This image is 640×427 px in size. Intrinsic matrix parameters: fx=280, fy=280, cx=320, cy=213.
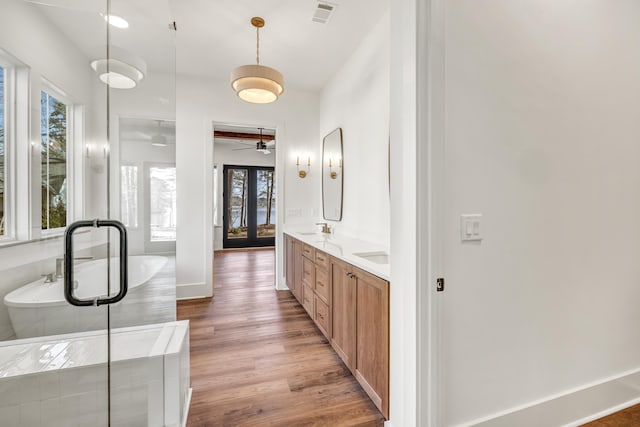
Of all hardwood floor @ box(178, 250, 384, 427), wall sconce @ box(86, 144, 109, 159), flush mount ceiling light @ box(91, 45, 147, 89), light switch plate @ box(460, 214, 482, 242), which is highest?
flush mount ceiling light @ box(91, 45, 147, 89)

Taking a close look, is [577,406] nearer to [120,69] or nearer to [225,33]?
[120,69]

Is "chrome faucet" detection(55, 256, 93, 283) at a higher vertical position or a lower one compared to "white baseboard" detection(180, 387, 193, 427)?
higher

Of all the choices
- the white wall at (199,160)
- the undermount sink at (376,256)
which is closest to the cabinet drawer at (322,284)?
the undermount sink at (376,256)

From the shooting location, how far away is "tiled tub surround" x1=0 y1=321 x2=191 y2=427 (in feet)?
4.23

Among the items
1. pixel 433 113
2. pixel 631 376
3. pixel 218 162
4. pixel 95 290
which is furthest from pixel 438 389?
pixel 218 162

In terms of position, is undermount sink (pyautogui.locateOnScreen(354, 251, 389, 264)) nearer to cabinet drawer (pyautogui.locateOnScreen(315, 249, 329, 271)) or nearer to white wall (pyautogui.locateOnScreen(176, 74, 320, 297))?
cabinet drawer (pyautogui.locateOnScreen(315, 249, 329, 271))

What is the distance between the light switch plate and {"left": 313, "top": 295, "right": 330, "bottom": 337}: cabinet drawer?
1.39 meters

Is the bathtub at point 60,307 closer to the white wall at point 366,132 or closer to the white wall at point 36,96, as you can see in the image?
the white wall at point 36,96

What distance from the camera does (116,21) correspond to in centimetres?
170

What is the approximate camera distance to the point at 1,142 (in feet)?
4.51

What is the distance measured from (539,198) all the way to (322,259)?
1.59 metres

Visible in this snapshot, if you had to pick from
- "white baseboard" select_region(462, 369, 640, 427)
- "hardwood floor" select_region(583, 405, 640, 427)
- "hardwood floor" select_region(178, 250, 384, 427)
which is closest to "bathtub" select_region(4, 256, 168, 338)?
"hardwood floor" select_region(178, 250, 384, 427)

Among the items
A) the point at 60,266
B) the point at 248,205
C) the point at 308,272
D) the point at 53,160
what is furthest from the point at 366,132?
the point at 248,205

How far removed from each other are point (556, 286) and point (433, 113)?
3.81 ft
